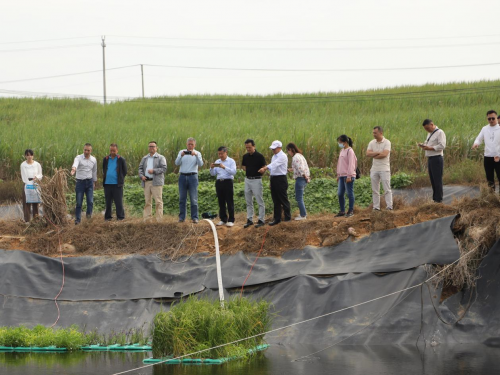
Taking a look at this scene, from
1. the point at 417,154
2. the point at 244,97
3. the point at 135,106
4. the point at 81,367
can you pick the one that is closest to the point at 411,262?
the point at 81,367

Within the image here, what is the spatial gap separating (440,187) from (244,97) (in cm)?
2698

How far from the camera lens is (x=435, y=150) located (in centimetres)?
1168

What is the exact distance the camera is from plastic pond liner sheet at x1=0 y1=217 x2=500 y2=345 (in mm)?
9844

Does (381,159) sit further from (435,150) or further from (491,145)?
(491,145)

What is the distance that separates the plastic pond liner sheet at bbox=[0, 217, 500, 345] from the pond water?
0.44m

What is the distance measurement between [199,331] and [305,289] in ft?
7.93

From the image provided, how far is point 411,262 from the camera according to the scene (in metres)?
10.4

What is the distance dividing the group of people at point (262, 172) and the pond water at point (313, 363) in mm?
3593

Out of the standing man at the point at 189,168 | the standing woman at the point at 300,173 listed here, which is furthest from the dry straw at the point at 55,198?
the standing woman at the point at 300,173

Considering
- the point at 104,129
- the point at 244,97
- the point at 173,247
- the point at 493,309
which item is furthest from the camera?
the point at 244,97

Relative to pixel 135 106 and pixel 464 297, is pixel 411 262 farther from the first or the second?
pixel 135 106

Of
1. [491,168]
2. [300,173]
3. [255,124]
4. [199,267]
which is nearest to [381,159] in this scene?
[300,173]

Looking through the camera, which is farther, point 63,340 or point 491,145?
point 491,145

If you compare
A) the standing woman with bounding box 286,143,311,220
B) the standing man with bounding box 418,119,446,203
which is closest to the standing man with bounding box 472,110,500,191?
the standing man with bounding box 418,119,446,203
